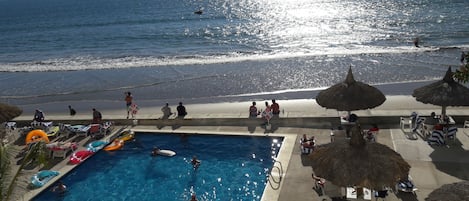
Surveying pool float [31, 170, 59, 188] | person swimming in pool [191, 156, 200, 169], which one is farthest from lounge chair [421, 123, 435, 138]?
pool float [31, 170, 59, 188]

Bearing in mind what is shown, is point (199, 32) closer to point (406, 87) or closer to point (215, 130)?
point (406, 87)

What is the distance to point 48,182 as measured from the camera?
47.5 ft

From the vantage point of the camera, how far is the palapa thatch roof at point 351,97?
15.1 metres

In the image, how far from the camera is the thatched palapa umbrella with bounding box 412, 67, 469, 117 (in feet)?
47.7

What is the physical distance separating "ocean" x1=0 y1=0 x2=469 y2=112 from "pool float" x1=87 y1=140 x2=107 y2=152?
874 cm

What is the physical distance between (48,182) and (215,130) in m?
6.84

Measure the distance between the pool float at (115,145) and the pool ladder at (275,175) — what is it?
6.67 m

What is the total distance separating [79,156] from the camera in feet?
53.7

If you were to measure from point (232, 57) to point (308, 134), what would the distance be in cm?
2495

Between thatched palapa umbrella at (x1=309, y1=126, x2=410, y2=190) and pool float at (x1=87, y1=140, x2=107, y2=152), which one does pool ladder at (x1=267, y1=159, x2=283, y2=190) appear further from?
pool float at (x1=87, y1=140, x2=107, y2=152)

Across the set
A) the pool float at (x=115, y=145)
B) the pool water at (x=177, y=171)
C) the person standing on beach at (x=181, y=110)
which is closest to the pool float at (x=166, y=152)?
the pool water at (x=177, y=171)

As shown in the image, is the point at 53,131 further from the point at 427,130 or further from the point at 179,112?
the point at 427,130

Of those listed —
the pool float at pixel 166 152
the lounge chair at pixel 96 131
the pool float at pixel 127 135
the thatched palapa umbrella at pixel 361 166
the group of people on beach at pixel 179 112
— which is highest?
the thatched palapa umbrella at pixel 361 166

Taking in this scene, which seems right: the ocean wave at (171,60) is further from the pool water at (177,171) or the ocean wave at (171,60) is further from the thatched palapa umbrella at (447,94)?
the thatched palapa umbrella at (447,94)
